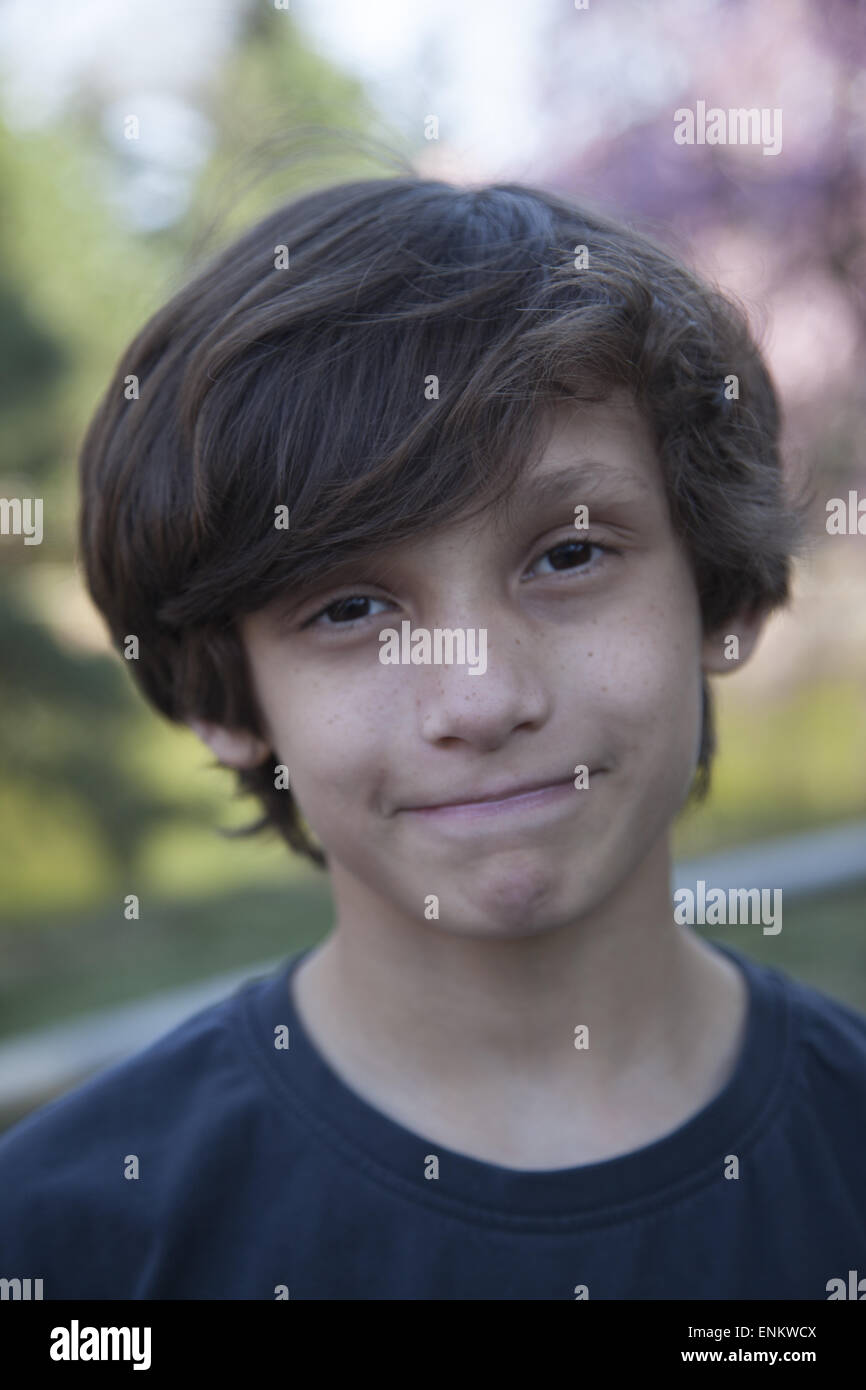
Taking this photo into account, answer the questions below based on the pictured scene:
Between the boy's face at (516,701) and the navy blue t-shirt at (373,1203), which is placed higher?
the boy's face at (516,701)

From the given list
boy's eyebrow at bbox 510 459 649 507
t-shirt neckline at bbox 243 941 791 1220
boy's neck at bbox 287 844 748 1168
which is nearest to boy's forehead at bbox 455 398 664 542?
boy's eyebrow at bbox 510 459 649 507

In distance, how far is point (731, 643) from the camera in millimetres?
1273

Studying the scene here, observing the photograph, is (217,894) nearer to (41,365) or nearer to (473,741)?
(41,365)

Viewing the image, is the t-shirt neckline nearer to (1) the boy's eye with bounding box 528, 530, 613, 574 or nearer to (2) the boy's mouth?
(2) the boy's mouth

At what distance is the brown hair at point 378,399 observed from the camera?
3.30ft

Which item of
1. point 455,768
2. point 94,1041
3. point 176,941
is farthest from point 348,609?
point 176,941

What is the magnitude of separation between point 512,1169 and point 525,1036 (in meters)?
0.13

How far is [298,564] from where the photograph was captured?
1.04m

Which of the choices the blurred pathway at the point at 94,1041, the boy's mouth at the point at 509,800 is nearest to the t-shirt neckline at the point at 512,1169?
the boy's mouth at the point at 509,800

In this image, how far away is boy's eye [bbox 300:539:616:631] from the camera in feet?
3.40

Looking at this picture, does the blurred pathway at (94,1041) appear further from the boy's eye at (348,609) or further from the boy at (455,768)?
the boy's eye at (348,609)

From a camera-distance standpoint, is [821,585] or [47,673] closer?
[821,585]

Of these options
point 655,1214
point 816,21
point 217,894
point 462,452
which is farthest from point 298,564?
point 217,894
